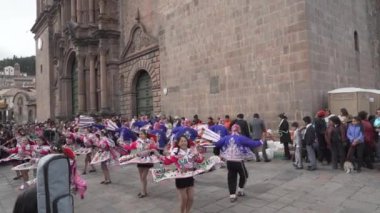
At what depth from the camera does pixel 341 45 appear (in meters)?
14.4

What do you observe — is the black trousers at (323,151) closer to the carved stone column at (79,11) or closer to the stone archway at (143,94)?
the stone archway at (143,94)

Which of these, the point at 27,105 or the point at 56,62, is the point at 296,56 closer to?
the point at 56,62

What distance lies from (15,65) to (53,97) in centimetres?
9210

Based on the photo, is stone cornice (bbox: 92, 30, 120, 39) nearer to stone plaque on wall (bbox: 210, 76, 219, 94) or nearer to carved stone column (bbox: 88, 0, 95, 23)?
carved stone column (bbox: 88, 0, 95, 23)

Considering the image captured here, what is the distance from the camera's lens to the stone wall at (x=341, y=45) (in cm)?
1266

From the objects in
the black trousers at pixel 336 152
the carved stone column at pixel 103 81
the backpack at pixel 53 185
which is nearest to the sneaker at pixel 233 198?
the black trousers at pixel 336 152

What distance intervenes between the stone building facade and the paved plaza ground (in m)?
4.10

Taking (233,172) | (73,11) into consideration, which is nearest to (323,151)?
(233,172)

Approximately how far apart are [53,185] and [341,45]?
14199 mm

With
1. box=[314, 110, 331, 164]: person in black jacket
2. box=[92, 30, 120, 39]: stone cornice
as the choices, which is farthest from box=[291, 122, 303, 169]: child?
box=[92, 30, 120, 39]: stone cornice

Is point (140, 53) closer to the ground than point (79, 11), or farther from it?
closer to the ground

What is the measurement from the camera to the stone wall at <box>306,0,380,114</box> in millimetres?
12662

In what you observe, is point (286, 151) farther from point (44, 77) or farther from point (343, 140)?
point (44, 77)

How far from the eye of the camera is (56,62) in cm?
3309
